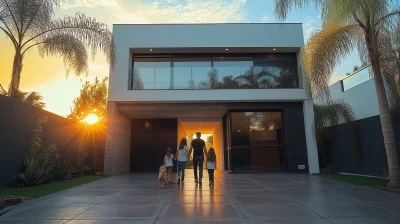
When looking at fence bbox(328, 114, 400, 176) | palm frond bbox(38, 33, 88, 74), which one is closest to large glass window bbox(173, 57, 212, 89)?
palm frond bbox(38, 33, 88, 74)

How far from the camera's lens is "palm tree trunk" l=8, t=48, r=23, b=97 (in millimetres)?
8242

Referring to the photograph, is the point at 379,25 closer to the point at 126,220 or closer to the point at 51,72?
the point at 126,220

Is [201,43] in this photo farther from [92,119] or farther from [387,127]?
[92,119]

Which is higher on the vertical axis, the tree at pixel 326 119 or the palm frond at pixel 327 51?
the palm frond at pixel 327 51

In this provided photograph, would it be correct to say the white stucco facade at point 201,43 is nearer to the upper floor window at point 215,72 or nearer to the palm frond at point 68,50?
the upper floor window at point 215,72

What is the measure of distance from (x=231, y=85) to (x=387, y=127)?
21.6 feet

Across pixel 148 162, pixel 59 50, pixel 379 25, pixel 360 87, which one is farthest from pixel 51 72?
pixel 360 87

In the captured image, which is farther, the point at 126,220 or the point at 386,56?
the point at 386,56

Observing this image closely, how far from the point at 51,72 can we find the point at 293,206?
10007 millimetres

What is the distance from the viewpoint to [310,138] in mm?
12055

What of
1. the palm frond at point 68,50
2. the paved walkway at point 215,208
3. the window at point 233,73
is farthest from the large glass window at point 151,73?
the paved walkway at point 215,208

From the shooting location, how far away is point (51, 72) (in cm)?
1030

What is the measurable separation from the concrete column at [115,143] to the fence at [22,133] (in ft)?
4.87

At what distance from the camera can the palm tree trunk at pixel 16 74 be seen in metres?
8.24
